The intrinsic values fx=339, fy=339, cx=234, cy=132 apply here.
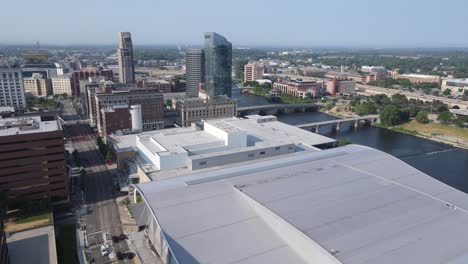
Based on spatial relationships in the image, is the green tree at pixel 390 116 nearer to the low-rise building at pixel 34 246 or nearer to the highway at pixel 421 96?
the highway at pixel 421 96

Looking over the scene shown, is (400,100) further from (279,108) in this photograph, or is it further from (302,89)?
(279,108)

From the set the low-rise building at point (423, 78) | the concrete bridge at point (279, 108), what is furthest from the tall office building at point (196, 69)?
the low-rise building at point (423, 78)

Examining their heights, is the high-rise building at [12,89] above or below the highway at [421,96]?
above

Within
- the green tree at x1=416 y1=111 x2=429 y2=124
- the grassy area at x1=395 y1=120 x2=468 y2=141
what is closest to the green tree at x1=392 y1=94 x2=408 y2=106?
the grassy area at x1=395 y1=120 x2=468 y2=141

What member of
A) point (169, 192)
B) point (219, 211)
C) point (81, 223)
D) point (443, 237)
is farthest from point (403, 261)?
point (81, 223)

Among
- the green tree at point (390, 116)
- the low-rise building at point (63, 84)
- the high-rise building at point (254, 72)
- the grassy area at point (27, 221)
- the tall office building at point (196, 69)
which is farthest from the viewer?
the high-rise building at point (254, 72)

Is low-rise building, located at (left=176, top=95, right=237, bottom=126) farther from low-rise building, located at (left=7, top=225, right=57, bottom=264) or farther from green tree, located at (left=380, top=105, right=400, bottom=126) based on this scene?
low-rise building, located at (left=7, top=225, right=57, bottom=264)
